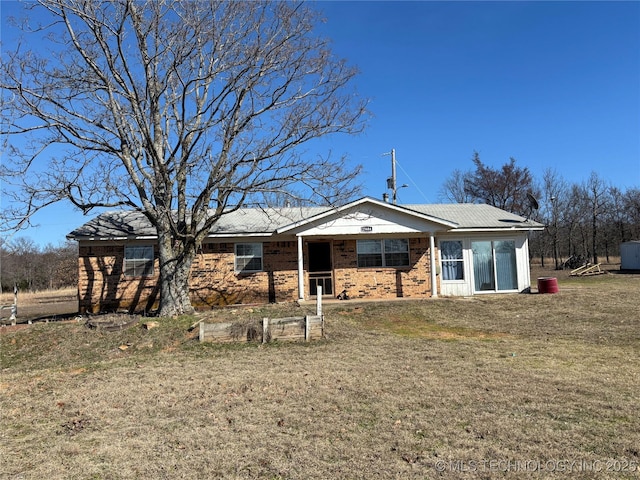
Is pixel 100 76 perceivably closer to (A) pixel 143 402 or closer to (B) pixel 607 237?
(A) pixel 143 402

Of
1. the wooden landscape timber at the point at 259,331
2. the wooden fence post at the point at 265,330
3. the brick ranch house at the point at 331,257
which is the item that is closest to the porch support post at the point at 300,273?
the brick ranch house at the point at 331,257

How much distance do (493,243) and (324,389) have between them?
13.9 meters

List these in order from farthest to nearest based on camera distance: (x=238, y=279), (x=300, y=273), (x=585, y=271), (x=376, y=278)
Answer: (x=585, y=271), (x=376, y=278), (x=238, y=279), (x=300, y=273)

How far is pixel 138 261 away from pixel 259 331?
8.70 meters

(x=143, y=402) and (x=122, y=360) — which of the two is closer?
(x=143, y=402)

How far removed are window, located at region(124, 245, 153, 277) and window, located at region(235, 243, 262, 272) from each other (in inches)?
127

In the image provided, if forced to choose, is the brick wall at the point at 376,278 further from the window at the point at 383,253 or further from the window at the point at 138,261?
the window at the point at 138,261

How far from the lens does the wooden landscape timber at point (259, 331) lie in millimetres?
10078

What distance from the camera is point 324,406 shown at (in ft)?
18.5

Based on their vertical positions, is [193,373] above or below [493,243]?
below

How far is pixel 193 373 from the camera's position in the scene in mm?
7574

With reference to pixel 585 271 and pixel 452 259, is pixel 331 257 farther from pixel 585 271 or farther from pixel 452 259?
pixel 585 271

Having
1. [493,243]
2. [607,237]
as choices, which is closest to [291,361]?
[493,243]

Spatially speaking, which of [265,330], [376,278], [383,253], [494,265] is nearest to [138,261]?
[265,330]
